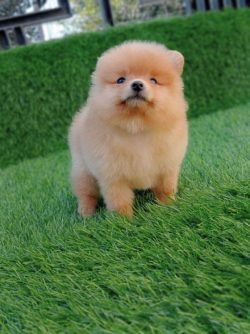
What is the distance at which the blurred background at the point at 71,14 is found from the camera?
4820 mm

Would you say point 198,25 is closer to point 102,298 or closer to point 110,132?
point 110,132

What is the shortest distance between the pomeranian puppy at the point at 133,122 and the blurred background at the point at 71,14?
10.6ft

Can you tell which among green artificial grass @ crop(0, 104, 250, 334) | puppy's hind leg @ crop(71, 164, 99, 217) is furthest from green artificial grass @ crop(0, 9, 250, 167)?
puppy's hind leg @ crop(71, 164, 99, 217)

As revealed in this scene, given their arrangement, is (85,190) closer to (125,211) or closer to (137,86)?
(125,211)

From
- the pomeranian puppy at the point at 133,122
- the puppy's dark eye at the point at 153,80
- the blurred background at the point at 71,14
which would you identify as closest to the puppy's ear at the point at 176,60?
the pomeranian puppy at the point at 133,122

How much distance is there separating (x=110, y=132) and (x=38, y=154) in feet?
9.21

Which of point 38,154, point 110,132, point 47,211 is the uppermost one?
point 110,132

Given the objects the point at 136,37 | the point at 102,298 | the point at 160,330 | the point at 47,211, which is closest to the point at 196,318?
the point at 160,330

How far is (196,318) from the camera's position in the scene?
1.20m

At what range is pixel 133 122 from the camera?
180 cm

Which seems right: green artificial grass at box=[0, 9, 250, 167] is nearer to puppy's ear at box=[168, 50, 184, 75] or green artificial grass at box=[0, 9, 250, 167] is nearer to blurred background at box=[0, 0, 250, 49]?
blurred background at box=[0, 0, 250, 49]

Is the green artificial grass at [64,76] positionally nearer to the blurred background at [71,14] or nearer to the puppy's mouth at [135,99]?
the blurred background at [71,14]

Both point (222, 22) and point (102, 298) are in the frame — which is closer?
point (102, 298)

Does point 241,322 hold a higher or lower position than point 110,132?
lower
